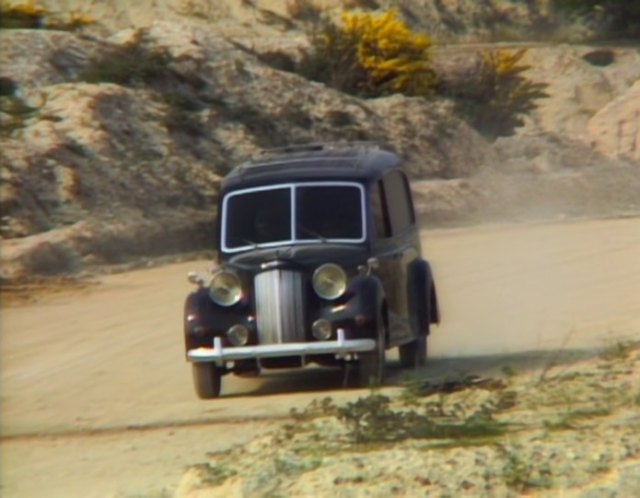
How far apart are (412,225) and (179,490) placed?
264 inches

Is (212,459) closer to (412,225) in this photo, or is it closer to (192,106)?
(412,225)

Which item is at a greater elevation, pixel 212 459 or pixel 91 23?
pixel 91 23

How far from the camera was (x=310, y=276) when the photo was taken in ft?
50.1

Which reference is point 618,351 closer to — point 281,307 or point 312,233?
point 312,233

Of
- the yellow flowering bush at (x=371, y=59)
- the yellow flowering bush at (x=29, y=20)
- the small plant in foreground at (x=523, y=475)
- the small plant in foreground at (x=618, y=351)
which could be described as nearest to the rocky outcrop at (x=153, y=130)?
the yellow flowering bush at (x=371, y=59)

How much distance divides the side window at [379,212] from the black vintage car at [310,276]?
18 mm

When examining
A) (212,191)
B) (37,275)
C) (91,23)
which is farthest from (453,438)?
(91,23)

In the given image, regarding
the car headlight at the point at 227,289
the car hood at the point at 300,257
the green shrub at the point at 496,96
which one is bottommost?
the car headlight at the point at 227,289

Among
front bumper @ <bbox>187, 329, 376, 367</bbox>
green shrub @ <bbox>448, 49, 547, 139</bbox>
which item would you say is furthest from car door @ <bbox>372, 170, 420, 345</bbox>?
green shrub @ <bbox>448, 49, 547, 139</bbox>

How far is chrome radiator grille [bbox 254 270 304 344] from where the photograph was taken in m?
15.2

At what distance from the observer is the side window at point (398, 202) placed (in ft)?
54.7

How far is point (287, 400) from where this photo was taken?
15344 mm

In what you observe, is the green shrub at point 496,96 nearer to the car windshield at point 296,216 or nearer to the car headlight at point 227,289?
the car windshield at point 296,216

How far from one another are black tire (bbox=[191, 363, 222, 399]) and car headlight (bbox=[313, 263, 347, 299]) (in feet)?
3.79
